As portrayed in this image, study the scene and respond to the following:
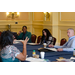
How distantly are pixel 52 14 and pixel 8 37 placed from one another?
19.5ft

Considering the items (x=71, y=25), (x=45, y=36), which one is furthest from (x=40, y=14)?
(x=45, y=36)

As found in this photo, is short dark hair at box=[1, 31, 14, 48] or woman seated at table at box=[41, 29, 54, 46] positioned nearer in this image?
short dark hair at box=[1, 31, 14, 48]

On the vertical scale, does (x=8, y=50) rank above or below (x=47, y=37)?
below

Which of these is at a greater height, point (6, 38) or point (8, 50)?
point (6, 38)

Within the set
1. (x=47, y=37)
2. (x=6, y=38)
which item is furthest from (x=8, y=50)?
(x=47, y=37)

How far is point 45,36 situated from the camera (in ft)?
17.3

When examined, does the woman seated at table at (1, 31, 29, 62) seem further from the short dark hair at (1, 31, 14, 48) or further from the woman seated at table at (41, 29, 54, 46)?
the woman seated at table at (41, 29, 54, 46)

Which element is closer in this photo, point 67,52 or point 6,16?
point 67,52

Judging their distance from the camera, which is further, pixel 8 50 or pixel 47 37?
pixel 47 37

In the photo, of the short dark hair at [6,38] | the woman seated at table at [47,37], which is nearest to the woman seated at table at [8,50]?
the short dark hair at [6,38]

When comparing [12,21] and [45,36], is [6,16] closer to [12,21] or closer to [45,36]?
[12,21]

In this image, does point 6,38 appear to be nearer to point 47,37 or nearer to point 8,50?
point 8,50

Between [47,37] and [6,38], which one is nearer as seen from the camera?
[6,38]

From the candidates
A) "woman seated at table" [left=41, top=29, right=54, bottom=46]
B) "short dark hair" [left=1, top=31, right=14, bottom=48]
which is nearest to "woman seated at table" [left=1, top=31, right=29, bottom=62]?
"short dark hair" [left=1, top=31, right=14, bottom=48]
